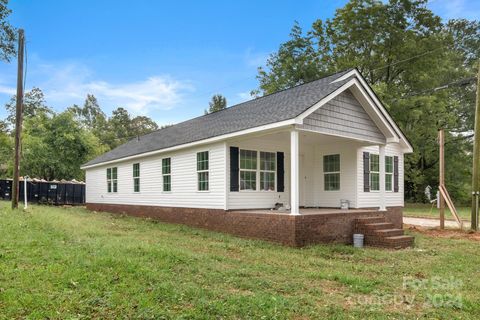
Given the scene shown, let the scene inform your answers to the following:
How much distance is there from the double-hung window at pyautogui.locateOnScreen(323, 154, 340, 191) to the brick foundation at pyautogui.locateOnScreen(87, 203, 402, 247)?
83.2 inches

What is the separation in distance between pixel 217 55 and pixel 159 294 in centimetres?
2029

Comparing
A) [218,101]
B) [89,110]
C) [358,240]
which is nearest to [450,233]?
[358,240]

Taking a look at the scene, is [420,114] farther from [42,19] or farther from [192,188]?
[42,19]

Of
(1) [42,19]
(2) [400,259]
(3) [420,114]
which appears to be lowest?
(2) [400,259]

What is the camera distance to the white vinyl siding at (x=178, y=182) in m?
11.7

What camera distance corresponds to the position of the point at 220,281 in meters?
5.61

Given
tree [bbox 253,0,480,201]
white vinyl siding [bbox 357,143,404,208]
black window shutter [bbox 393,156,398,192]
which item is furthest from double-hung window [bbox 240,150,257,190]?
tree [bbox 253,0,480,201]

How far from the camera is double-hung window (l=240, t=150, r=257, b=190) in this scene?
12.0 m

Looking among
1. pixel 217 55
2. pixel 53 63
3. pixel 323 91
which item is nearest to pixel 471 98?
pixel 217 55

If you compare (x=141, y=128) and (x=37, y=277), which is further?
(x=141, y=128)

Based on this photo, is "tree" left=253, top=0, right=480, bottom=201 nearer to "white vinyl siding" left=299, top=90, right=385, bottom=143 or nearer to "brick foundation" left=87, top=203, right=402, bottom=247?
"white vinyl siding" left=299, top=90, right=385, bottom=143

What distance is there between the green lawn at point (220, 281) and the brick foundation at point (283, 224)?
58 centimetres

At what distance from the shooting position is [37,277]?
5.09 metres

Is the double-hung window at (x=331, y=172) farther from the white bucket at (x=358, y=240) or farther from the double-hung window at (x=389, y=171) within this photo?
the white bucket at (x=358, y=240)
